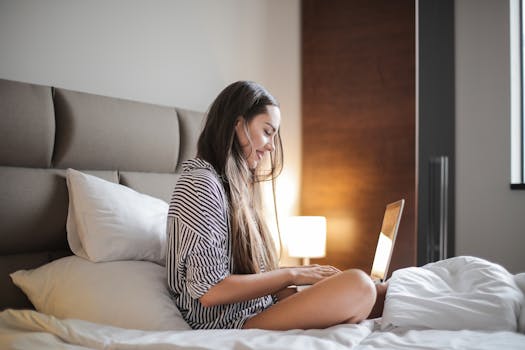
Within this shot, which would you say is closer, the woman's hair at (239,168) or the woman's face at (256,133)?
the woman's hair at (239,168)

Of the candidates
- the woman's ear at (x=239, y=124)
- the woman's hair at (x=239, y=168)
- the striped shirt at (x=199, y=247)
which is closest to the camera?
the striped shirt at (x=199, y=247)

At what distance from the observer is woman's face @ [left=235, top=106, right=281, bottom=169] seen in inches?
73.1

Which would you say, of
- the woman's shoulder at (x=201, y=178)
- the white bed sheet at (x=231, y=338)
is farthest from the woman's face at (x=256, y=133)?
the white bed sheet at (x=231, y=338)

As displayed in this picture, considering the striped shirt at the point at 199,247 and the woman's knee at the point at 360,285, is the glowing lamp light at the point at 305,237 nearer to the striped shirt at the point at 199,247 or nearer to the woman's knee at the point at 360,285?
the striped shirt at the point at 199,247

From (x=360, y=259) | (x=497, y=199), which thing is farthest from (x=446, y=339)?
(x=497, y=199)

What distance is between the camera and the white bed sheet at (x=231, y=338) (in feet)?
3.95

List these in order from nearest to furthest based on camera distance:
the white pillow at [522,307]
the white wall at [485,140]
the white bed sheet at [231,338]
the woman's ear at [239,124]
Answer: the white bed sheet at [231,338], the white pillow at [522,307], the woman's ear at [239,124], the white wall at [485,140]

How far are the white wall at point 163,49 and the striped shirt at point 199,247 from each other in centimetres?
85

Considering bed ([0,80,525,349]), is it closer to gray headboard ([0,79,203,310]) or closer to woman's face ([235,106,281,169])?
gray headboard ([0,79,203,310])

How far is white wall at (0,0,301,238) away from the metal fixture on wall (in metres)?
0.86

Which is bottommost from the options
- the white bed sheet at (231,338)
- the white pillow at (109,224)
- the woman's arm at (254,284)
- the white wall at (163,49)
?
the white bed sheet at (231,338)

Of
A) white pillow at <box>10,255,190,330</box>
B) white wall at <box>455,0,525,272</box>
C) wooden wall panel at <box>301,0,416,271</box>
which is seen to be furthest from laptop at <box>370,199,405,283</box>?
white wall at <box>455,0,525,272</box>

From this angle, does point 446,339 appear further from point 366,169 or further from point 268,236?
point 366,169

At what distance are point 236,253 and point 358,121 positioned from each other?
2.17 m
